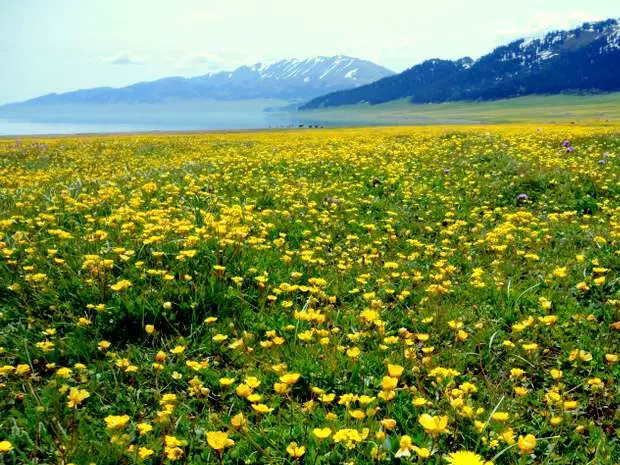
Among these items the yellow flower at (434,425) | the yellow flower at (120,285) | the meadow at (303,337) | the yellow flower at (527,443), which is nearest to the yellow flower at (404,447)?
the meadow at (303,337)

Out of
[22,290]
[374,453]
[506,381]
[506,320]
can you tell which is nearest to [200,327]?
[22,290]

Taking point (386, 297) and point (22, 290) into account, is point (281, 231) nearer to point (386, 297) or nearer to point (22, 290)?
point (386, 297)

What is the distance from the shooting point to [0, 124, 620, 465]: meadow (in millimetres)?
3463

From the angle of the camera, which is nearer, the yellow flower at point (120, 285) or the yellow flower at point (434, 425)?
the yellow flower at point (434, 425)

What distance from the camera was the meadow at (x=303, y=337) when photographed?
11.4ft

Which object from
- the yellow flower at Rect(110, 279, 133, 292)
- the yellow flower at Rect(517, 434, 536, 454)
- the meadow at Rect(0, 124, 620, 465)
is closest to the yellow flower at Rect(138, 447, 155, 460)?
the meadow at Rect(0, 124, 620, 465)

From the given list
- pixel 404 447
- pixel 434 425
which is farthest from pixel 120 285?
pixel 434 425

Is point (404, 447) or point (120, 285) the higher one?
point (120, 285)

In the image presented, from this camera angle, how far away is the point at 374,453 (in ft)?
10.1

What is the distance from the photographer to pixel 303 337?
449 cm

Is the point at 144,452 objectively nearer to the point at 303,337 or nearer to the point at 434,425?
the point at 303,337

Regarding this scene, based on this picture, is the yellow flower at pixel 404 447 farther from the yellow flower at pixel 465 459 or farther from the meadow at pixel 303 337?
the yellow flower at pixel 465 459

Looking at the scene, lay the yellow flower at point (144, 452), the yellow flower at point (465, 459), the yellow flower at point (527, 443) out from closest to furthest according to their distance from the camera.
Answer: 1. the yellow flower at point (465, 459)
2. the yellow flower at point (527, 443)
3. the yellow flower at point (144, 452)

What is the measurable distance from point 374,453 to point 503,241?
5582 millimetres
